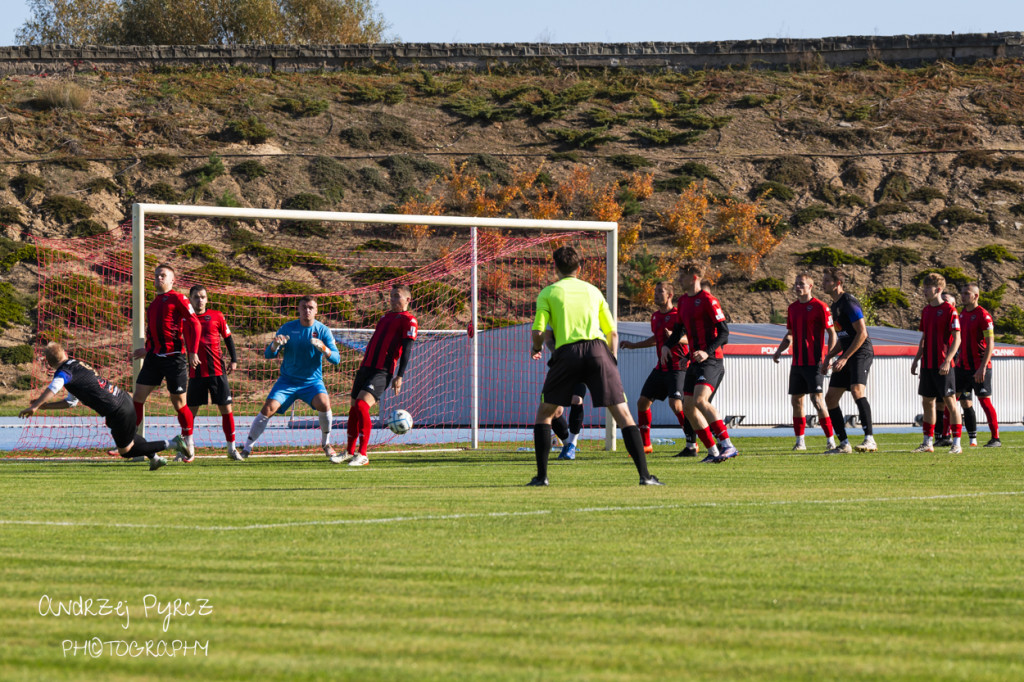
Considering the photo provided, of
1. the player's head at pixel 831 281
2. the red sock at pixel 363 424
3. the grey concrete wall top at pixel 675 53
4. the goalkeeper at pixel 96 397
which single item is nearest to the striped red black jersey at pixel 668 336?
the player's head at pixel 831 281

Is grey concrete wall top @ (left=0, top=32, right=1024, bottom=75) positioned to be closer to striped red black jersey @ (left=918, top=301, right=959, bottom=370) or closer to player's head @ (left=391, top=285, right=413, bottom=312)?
striped red black jersey @ (left=918, top=301, right=959, bottom=370)

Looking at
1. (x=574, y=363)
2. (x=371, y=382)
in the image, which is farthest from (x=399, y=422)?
(x=574, y=363)

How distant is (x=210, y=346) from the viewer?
15.4 metres

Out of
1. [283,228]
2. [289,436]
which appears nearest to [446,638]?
[289,436]

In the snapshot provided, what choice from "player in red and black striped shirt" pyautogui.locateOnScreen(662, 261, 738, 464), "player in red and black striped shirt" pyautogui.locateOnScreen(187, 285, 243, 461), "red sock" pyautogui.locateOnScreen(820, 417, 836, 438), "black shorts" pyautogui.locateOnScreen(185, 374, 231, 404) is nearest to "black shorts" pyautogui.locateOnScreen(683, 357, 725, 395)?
"player in red and black striped shirt" pyautogui.locateOnScreen(662, 261, 738, 464)

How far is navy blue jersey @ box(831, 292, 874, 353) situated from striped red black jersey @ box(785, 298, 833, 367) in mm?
126

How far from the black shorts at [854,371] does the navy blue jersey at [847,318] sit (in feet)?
0.31

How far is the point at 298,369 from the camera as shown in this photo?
591 inches

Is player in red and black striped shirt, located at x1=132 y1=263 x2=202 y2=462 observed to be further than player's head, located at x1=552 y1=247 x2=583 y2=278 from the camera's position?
Yes

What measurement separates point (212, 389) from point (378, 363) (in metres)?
2.70

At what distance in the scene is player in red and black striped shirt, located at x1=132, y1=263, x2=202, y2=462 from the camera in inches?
563

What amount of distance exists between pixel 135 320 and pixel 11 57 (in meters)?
52.1

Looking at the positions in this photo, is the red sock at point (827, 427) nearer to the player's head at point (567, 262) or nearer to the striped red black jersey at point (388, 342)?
the striped red black jersey at point (388, 342)

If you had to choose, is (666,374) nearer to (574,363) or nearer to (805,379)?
(805,379)
